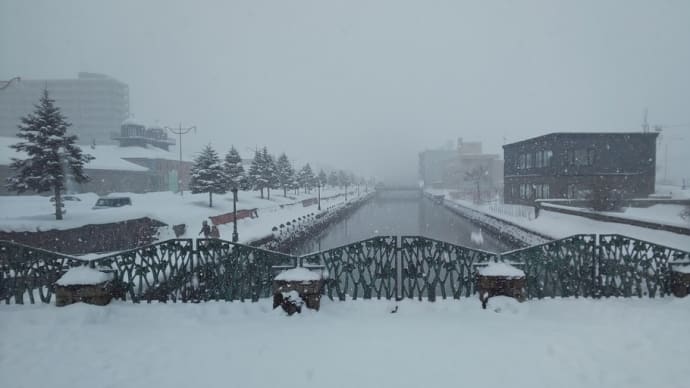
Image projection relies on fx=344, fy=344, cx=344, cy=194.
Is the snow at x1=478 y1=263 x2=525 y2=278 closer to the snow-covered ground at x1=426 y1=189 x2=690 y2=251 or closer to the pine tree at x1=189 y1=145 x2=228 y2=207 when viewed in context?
the snow-covered ground at x1=426 y1=189 x2=690 y2=251

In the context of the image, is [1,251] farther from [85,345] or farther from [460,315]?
[460,315]

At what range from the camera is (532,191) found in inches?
1481

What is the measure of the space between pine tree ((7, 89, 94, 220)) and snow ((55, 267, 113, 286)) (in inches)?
597

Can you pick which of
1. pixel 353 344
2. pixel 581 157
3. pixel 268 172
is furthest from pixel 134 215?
pixel 581 157

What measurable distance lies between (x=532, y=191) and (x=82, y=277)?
4015 centimetres

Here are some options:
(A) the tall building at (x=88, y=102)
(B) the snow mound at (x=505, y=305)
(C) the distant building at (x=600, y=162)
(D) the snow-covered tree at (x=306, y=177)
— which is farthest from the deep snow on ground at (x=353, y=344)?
(A) the tall building at (x=88, y=102)

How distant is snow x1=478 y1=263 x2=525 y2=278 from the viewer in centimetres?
697

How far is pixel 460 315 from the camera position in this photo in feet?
22.3

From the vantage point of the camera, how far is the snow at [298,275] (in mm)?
6938

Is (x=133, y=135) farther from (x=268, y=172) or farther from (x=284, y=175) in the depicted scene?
(x=268, y=172)

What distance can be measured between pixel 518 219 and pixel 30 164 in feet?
113

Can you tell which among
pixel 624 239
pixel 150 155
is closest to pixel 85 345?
pixel 624 239

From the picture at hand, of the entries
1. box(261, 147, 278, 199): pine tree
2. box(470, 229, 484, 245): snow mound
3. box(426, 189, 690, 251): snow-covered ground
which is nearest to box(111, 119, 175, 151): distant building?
box(261, 147, 278, 199): pine tree

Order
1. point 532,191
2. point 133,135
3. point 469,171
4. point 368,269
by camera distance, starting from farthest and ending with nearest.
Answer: point 469,171 → point 133,135 → point 532,191 → point 368,269
